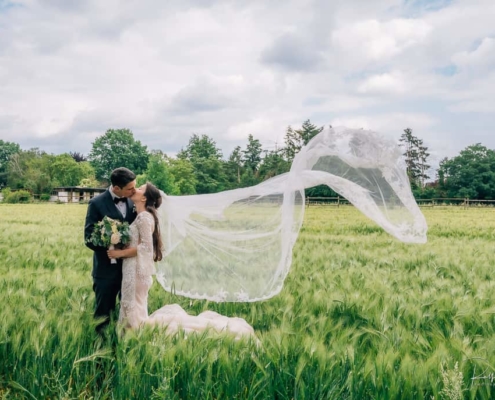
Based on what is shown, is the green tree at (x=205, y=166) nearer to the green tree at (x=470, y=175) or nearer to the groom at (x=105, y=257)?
the green tree at (x=470, y=175)

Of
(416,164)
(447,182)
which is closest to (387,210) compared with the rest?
(447,182)

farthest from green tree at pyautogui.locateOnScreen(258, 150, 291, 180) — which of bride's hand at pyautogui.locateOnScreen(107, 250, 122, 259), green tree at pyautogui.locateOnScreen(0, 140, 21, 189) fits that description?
bride's hand at pyautogui.locateOnScreen(107, 250, 122, 259)

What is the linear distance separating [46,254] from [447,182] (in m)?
81.5

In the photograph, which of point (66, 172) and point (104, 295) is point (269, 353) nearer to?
point (104, 295)

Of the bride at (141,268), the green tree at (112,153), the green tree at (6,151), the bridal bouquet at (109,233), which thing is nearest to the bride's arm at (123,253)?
the bride at (141,268)

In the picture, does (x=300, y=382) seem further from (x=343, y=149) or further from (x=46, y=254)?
(x=46, y=254)

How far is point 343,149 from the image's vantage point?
5504mm

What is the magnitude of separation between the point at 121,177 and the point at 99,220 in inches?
23.5

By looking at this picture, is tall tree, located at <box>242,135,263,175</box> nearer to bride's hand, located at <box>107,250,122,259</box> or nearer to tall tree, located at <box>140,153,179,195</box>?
tall tree, located at <box>140,153,179,195</box>

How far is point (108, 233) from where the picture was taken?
4.88 m

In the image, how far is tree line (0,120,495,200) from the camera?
262 ft

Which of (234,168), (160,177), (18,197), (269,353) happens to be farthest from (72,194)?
(269,353)

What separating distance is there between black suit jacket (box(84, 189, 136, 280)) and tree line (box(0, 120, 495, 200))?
2660 inches

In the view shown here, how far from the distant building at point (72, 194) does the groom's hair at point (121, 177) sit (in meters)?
78.0
